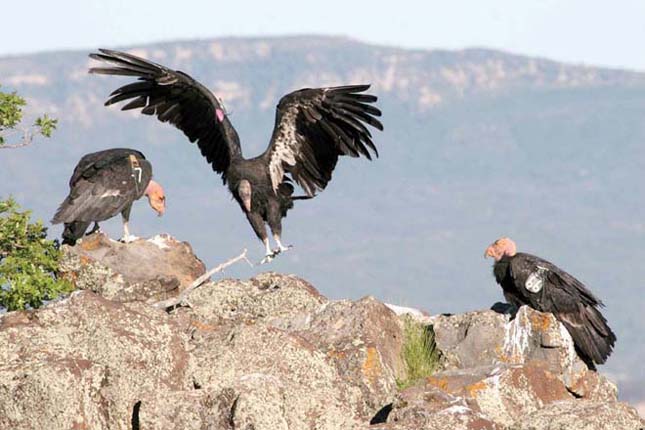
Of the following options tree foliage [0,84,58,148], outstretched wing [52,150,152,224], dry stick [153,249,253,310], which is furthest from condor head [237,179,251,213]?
dry stick [153,249,253,310]

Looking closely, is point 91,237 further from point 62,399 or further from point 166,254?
Result: point 62,399

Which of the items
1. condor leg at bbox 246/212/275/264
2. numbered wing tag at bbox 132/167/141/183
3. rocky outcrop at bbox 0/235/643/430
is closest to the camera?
rocky outcrop at bbox 0/235/643/430

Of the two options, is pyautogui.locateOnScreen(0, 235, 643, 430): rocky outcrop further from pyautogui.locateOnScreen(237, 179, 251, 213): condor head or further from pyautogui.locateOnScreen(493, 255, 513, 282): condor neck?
pyautogui.locateOnScreen(237, 179, 251, 213): condor head

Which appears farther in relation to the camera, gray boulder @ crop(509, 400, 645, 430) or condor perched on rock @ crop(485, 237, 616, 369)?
condor perched on rock @ crop(485, 237, 616, 369)

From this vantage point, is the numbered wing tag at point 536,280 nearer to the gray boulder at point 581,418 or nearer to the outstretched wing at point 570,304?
the outstretched wing at point 570,304

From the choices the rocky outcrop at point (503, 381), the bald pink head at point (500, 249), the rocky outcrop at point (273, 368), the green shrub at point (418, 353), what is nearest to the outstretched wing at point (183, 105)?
the rocky outcrop at point (273, 368)

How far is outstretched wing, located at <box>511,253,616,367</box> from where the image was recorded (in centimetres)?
1936

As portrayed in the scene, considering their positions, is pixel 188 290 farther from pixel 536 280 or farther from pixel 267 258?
pixel 536 280

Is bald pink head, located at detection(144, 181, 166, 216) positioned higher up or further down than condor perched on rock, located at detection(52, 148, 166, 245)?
higher up

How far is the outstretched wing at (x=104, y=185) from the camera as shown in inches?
803

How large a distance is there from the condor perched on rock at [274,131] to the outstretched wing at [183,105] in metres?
0.01

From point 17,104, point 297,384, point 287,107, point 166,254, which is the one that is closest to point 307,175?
point 287,107

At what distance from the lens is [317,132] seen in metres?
21.5

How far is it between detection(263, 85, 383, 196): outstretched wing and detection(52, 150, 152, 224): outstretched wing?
184cm
